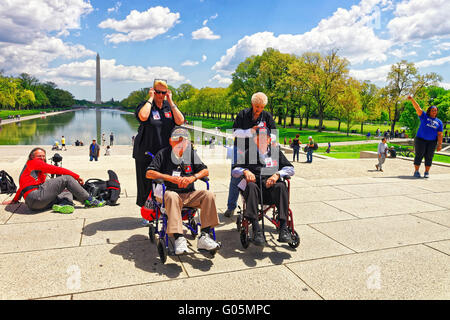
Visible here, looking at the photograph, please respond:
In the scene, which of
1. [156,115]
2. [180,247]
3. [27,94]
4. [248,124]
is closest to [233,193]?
[248,124]

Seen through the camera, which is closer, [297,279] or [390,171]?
[297,279]

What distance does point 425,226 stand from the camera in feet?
16.3

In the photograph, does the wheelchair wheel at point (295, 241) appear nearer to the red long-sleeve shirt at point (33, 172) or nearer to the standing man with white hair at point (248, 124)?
the standing man with white hair at point (248, 124)

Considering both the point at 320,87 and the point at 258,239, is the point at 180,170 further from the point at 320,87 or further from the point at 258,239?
the point at 320,87

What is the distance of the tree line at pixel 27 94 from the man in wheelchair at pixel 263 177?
10036cm

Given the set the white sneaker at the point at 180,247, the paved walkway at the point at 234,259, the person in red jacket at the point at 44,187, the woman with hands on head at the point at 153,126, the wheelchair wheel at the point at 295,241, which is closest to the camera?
the paved walkway at the point at 234,259

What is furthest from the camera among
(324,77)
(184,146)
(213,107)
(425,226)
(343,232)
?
(213,107)

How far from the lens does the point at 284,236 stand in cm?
376

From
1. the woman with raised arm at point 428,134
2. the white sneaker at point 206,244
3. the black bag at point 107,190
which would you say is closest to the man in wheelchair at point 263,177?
the white sneaker at point 206,244

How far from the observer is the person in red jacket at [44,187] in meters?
5.13

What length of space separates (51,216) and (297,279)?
3.91m

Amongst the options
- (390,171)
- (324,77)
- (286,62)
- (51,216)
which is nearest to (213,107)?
(286,62)
